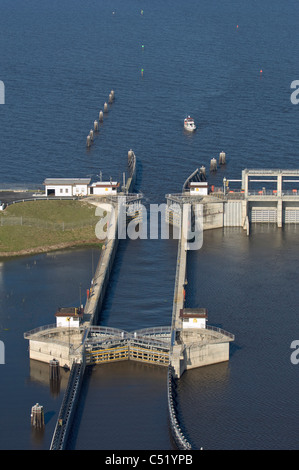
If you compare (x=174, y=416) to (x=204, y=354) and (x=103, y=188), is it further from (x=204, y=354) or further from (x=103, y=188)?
(x=103, y=188)

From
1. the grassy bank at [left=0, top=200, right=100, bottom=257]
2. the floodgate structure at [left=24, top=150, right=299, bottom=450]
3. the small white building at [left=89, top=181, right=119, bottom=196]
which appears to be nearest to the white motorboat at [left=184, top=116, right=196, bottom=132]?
the small white building at [left=89, top=181, right=119, bottom=196]

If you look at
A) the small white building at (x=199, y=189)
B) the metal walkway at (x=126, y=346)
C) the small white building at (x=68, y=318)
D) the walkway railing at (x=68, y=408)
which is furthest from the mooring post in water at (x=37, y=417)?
the small white building at (x=199, y=189)

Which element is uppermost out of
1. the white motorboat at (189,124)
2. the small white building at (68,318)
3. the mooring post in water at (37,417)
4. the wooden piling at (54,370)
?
the white motorboat at (189,124)

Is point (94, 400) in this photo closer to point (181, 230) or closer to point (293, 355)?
point (293, 355)

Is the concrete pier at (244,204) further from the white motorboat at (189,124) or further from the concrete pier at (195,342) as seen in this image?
the white motorboat at (189,124)

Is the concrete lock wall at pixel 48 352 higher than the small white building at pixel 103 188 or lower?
lower
